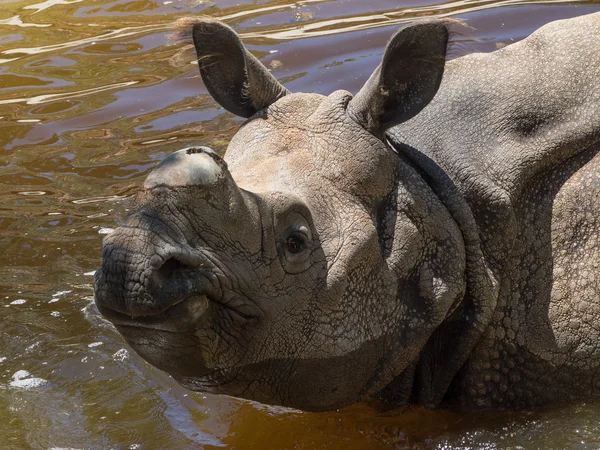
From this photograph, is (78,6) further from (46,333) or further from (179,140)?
(46,333)

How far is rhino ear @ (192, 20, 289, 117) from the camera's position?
5.52m

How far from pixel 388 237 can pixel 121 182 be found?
4.43 meters

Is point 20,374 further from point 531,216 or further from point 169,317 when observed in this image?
point 531,216

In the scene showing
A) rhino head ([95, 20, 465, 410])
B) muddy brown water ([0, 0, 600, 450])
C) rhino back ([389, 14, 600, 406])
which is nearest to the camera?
rhino head ([95, 20, 465, 410])

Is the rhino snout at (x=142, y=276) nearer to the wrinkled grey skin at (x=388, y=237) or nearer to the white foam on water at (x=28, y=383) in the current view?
the wrinkled grey skin at (x=388, y=237)

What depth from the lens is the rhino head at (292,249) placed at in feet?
13.9

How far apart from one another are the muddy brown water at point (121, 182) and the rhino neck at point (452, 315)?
0.21 meters

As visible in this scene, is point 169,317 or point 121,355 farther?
point 121,355

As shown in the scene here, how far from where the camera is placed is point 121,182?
29.9 feet

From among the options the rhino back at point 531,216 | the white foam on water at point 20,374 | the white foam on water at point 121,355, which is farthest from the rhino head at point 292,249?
the white foam on water at point 20,374

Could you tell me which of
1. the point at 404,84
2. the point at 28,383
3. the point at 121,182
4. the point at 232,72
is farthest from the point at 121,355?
the point at 121,182

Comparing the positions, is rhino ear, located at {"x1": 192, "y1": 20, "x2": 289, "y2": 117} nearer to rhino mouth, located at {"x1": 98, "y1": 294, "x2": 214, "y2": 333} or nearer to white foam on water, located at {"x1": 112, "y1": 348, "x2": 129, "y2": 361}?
Answer: rhino mouth, located at {"x1": 98, "y1": 294, "x2": 214, "y2": 333}

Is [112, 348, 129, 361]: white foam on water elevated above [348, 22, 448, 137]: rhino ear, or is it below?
below

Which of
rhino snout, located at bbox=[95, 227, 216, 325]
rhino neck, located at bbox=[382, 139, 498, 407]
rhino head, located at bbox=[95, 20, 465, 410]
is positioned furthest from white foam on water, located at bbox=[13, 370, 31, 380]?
rhino snout, located at bbox=[95, 227, 216, 325]
